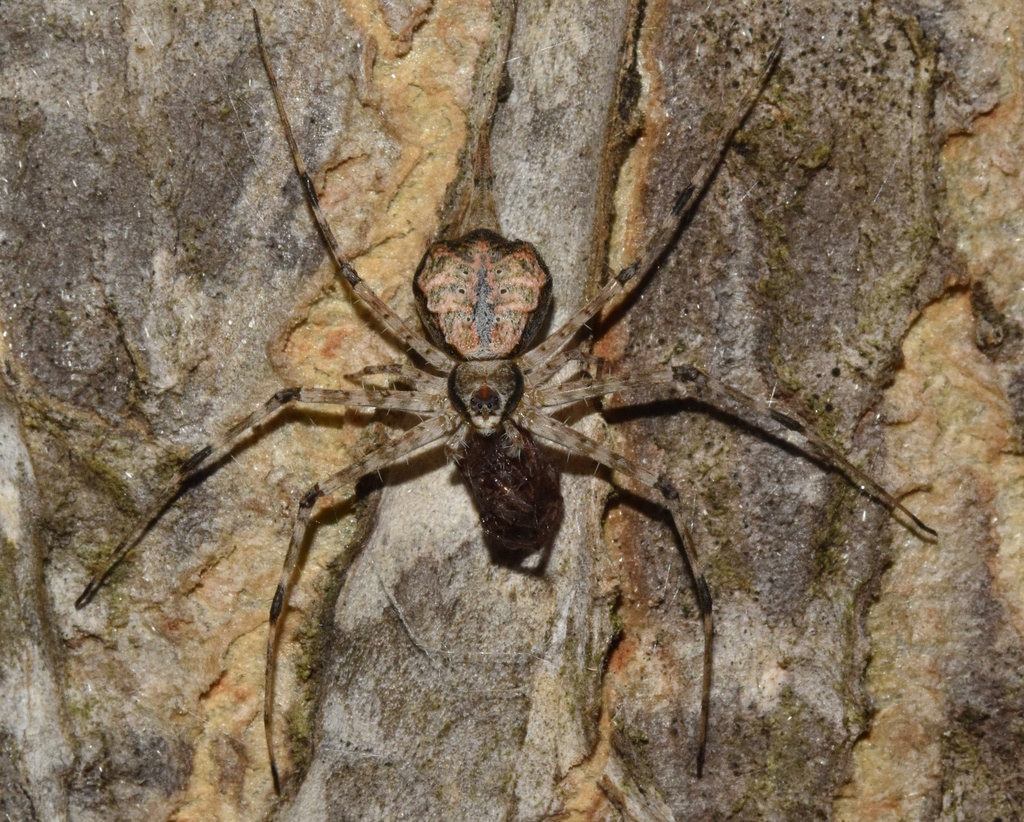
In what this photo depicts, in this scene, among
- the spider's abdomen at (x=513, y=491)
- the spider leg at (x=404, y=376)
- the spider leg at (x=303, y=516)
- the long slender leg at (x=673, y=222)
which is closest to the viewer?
the long slender leg at (x=673, y=222)

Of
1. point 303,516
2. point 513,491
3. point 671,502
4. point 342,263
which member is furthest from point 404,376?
point 671,502

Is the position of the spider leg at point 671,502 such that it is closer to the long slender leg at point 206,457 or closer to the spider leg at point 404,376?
the spider leg at point 404,376

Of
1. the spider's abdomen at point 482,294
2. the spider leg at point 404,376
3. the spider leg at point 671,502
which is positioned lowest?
the spider leg at point 671,502

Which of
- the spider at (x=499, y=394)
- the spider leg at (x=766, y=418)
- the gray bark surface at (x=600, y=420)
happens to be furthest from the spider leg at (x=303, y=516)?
the spider leg at (x=766, y=418)

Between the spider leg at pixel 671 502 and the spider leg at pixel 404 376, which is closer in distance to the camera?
the spider leg at pixel 671 502

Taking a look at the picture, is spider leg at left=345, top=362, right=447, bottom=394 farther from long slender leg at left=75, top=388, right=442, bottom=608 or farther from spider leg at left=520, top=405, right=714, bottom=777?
spider leg at left=520, top=405, right=714, bottom=777

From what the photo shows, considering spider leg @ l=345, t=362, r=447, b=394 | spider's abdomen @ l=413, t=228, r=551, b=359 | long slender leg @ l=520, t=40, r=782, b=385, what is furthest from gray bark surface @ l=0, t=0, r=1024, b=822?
spider leg @ l=345, t=362, r=447, b=394
